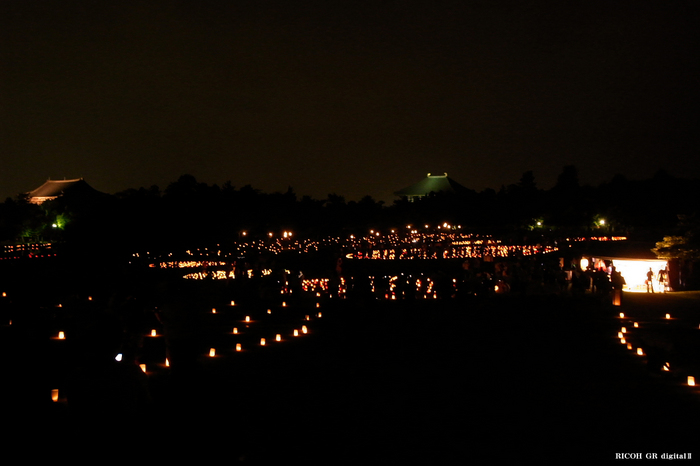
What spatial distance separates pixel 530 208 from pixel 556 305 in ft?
127

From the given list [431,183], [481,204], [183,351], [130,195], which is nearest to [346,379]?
[183,351]

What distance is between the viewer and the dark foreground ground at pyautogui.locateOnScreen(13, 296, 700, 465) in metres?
4.83

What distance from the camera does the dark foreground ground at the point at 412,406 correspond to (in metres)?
4.83

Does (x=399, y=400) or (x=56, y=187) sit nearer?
(x=399, y=400)

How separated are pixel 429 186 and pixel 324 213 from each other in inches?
1032

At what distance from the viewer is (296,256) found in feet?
112

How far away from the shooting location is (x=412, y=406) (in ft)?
28.3

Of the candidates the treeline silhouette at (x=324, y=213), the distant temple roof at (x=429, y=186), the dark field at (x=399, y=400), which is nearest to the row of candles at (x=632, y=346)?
the dark field at (x=399, y=400)

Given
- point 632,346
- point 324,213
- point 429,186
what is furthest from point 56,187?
point 632,346

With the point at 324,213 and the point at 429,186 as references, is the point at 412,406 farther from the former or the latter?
the point at 429,186

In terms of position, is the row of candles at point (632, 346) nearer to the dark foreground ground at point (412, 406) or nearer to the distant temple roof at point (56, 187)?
the dark foreground ground at point (412, 406)

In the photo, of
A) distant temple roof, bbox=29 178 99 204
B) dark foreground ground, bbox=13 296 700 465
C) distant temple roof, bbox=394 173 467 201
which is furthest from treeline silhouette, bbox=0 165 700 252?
dark foreground ground, bbox=13 296 700 465

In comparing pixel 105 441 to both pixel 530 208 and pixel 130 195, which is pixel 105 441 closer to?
pixel 130 195

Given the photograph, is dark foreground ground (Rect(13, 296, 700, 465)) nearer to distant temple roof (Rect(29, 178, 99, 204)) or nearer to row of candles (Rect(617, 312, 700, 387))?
row of candles (Rect(617, 312, 700, 387))
